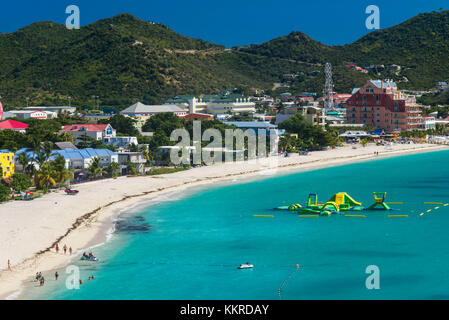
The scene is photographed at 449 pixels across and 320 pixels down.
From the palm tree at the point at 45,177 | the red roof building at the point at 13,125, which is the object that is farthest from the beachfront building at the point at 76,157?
the red roof building at the point at 13,125

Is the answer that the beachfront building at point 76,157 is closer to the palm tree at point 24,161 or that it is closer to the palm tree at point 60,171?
the palm tree at point 24,161

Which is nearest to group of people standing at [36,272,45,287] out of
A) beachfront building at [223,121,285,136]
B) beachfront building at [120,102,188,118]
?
beachfront building at [223,121,285,136]

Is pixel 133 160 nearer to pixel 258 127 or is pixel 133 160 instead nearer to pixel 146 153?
pixel 146 153

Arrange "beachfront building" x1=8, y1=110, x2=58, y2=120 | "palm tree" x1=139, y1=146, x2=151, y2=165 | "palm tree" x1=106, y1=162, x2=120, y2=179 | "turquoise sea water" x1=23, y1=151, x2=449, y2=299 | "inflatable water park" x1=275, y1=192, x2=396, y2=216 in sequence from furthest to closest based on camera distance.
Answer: "beachfront building" x1=8, y1=110, x2=58, y2=120 → "palm tree" x1=139, y1=146, x2=151, y2=165 → "palm tree" x1=106, y1=162, x2=120, y2=179 → "inflatable water park" x1=275, y1=192, x2=396, y2=216 → "turquoise sea water" x1=23, y1=151, x2=449, y2=299

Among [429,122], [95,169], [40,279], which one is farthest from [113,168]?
[429,122]

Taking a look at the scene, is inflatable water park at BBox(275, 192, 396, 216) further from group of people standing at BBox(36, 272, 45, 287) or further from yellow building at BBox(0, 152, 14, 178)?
yellow building at BBox(0, 152, 14, 178)

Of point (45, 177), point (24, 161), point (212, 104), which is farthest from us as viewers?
point (212, 104)
